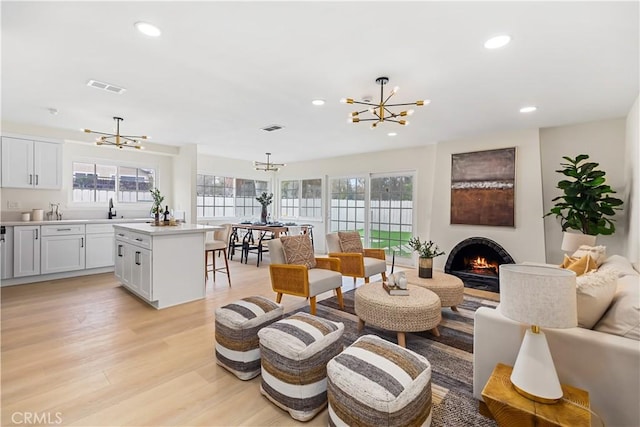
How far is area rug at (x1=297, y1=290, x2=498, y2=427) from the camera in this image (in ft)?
5.89

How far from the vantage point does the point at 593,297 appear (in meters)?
1.54

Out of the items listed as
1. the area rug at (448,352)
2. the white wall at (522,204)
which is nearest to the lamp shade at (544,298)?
the area rug at (448,352)

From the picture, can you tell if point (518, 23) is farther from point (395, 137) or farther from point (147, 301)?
point (147, 301)

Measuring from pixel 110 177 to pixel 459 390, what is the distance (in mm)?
6801

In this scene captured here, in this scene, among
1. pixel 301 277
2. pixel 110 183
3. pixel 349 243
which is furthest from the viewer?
pixel 110 183

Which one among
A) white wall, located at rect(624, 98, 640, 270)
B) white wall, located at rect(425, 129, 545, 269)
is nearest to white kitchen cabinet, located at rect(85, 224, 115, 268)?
white wall, located at rect(425, 129, 545, 269)

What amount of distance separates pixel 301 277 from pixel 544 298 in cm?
229

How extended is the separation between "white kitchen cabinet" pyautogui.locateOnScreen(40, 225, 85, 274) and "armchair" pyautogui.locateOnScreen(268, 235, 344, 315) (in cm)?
370

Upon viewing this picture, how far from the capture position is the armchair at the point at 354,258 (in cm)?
414

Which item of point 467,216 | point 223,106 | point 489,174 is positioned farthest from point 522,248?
point 223,106

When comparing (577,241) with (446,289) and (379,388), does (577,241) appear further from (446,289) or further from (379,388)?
(379,388)

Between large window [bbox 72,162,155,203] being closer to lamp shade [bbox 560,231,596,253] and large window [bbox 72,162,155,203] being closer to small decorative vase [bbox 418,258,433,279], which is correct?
small decorative vase [bbox 418,258,433,279]

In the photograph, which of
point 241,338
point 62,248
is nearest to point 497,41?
point 241,338

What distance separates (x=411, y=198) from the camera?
6.07 metres
